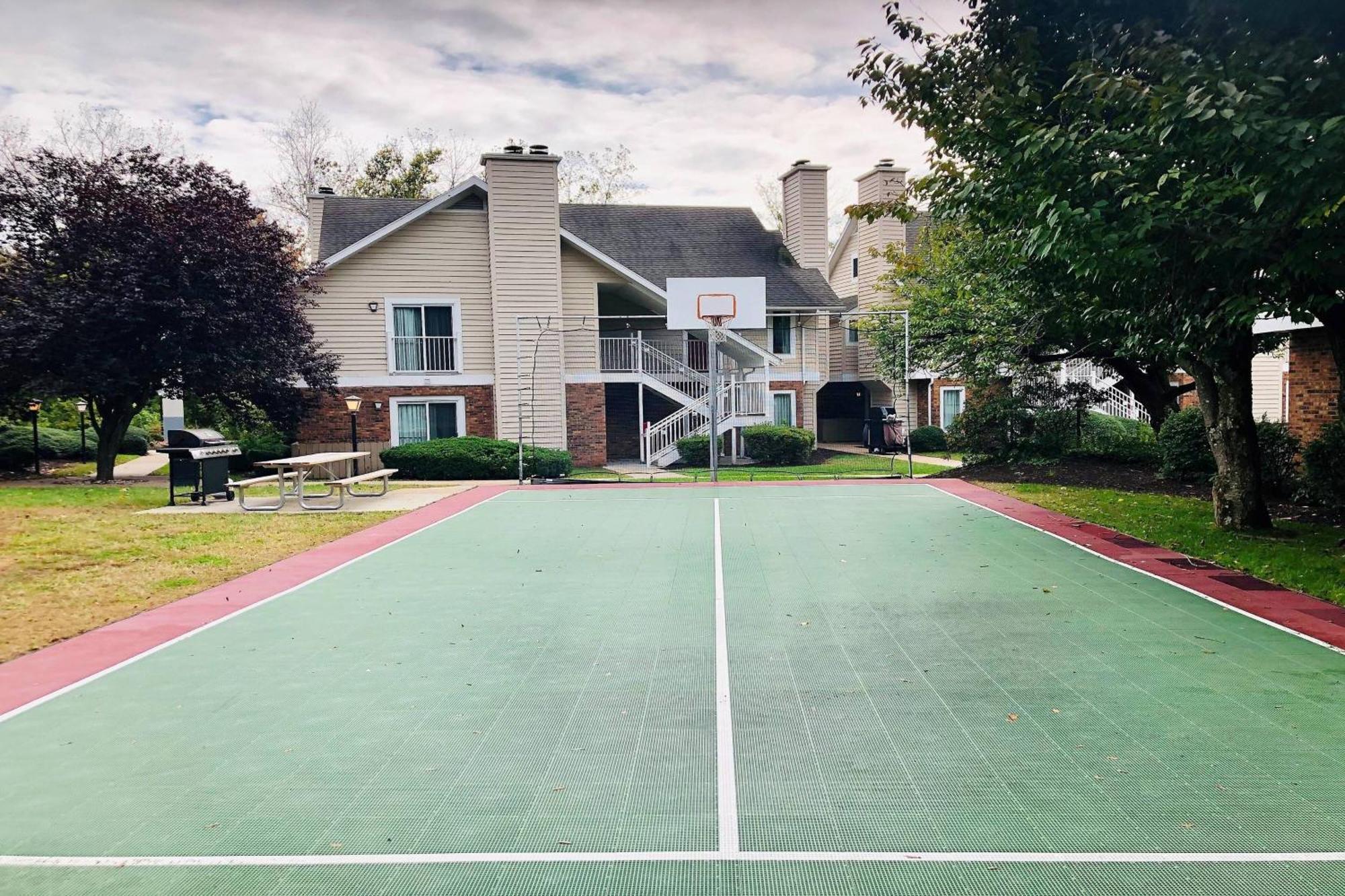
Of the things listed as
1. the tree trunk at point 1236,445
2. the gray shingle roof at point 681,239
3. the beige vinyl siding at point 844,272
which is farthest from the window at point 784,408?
the tree trunk at point 1236,445

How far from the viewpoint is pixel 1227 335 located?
11.0 meters

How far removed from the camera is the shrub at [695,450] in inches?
911

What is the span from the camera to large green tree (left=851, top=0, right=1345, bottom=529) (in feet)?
23.0

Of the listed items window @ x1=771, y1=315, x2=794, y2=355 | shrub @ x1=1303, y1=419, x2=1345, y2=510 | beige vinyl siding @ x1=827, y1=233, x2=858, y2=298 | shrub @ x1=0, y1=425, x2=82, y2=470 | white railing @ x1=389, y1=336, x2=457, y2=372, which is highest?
beige vinyl siding @ x1=827, y1=233, x2=858, y2=298

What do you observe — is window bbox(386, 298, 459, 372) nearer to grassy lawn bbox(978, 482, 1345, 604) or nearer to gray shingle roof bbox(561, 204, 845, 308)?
gray shingle roof bbox(561, 204, 845, 308)

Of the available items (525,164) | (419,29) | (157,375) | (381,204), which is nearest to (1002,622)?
(419,29)

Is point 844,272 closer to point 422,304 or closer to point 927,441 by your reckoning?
point 927,441

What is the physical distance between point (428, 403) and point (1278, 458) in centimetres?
1830

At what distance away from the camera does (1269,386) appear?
2589 cm

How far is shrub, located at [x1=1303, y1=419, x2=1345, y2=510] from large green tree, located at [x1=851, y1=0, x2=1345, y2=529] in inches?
60.7

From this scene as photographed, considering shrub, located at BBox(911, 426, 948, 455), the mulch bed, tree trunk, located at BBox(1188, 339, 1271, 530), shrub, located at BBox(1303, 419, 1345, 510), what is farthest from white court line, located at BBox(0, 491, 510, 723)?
shrub, located at BBox(911, 426, 948, 455)

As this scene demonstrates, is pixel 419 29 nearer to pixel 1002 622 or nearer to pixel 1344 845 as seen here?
pixel 1002 622

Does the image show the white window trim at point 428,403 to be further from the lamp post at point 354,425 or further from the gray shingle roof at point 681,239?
the gray shingle roof at point 681,239

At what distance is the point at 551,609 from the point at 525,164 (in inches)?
692
